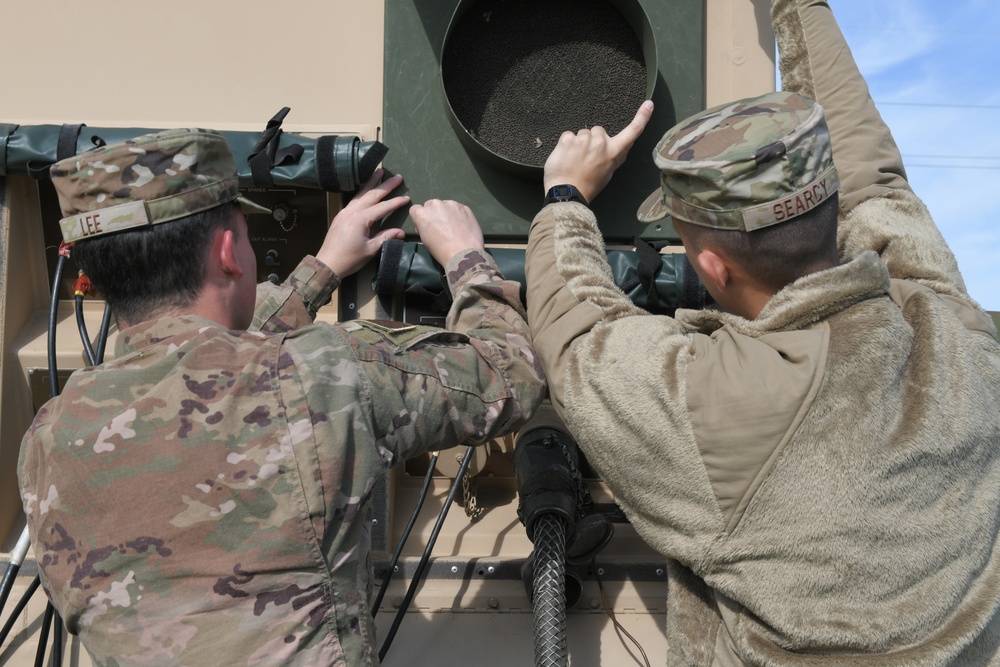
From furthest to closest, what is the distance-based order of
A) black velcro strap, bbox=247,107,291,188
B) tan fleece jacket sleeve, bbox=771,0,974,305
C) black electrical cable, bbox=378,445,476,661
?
1. black velcro strap, bbox=247,107,291,188
2. black electrical cable, bbox=378,445,476,661
3. tan fleece jacket sleeve, bbox=771,0,974,305

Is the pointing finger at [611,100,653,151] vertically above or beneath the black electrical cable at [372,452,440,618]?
above

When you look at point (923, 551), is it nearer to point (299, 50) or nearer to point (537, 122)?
point (537, 122)

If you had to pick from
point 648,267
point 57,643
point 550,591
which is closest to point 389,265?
point 648,267

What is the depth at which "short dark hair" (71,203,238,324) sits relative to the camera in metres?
1.36

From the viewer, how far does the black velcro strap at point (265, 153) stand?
76.9 inches

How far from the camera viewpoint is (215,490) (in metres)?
1.25

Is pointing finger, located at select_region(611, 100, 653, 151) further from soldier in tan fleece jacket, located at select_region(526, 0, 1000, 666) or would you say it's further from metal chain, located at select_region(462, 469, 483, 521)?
metal chain, located at select_region(462, 469, 483, 521)

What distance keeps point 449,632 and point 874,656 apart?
97 centimetres

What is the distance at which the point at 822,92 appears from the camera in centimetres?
187

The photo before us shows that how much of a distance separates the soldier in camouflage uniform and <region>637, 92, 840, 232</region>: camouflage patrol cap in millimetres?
460

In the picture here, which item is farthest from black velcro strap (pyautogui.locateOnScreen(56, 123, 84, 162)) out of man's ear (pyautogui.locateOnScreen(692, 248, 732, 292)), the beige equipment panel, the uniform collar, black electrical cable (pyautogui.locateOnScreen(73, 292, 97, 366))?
the uniform collar

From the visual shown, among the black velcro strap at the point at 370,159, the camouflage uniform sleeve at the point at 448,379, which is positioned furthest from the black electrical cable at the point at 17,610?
the black velcro strap at the point at 370,159

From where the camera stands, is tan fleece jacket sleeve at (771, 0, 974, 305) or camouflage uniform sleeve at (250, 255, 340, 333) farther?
camouflage uniform sleeve at (250, 255, 340, 333)

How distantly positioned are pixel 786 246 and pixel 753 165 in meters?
0.13
